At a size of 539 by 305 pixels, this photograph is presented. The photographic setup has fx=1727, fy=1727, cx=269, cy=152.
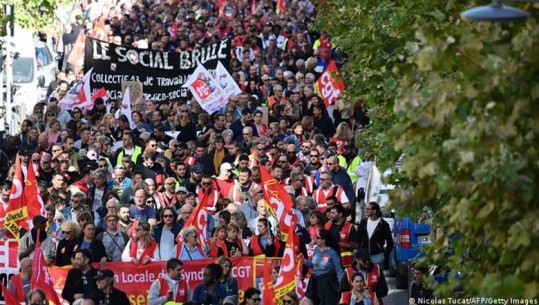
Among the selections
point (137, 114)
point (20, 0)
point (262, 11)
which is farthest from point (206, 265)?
point (262, 11)

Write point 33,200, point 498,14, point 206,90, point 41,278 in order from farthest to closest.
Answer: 1. point 206,90
2. point 33,200
3. point 41,278
4. point 498,14

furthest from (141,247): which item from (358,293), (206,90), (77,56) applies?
(77,56)

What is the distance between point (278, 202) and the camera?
19719 millimetres

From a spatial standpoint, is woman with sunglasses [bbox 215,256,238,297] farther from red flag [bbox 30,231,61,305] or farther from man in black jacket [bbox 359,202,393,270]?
man in black jacket [bbox 359,202,393,270]

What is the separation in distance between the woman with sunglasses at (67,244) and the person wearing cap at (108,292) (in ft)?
4.66

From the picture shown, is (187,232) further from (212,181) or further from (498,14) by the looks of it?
(498,14)

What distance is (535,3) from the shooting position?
10.4 metres

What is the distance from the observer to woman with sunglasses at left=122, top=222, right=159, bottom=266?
715 inches

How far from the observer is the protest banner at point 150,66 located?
104 ft

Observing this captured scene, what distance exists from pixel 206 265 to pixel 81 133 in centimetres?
959

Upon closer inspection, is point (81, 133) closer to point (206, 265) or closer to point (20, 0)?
point (20, 0)

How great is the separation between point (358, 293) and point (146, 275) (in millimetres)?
2341

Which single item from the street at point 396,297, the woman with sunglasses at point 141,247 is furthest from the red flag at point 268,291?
the street at point 396,297

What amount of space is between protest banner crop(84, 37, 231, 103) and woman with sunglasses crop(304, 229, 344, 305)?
13498 mm
